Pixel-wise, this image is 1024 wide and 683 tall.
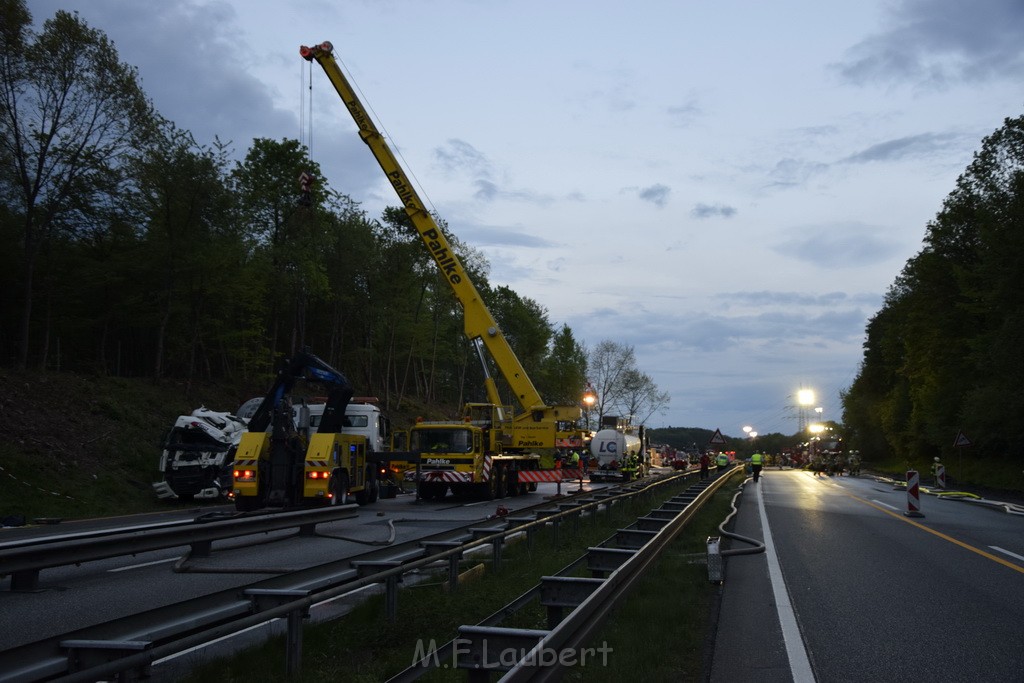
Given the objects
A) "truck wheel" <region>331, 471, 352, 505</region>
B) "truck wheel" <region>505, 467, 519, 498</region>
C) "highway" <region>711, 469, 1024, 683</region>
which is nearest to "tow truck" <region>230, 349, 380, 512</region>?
"truck wheel" <region>331, 471, 352, 505</region>

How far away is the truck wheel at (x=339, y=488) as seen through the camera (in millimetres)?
20422

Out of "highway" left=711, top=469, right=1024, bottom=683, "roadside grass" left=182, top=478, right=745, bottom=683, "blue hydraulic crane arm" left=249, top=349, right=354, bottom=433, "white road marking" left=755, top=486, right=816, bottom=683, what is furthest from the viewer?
"blue hydraulic crane arm" left=249, top=349, right=354, bottom=433

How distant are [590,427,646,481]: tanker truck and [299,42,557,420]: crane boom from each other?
1786 centimetres

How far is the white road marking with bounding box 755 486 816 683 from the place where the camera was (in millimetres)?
6520

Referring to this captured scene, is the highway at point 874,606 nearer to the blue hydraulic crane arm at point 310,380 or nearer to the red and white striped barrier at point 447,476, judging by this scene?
the red and white striped barrier at point 447,476

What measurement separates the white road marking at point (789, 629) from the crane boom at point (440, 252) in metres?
16.9

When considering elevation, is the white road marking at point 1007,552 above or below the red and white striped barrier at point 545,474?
below

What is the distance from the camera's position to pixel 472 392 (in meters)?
93.2

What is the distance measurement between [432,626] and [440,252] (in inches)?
912

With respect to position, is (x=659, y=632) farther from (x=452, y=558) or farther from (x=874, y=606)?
(x=874, y=606)

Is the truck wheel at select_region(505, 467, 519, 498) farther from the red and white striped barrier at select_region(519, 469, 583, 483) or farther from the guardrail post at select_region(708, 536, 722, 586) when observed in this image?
the guardrail post at select_region(708, 536, 722, 586)

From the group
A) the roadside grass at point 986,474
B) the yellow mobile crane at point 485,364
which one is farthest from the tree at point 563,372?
the yellow mobile crane at point 485,364

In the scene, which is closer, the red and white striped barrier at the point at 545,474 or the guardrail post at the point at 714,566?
the guardrail post at the point at 714,566

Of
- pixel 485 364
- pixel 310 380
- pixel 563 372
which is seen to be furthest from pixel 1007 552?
pixel 563 372
